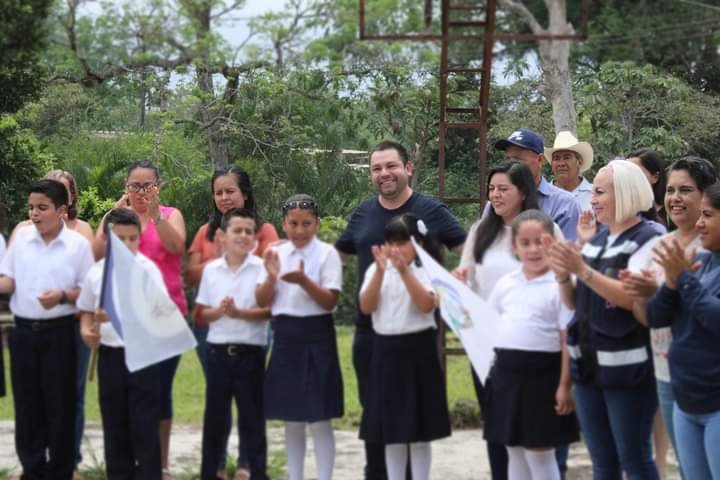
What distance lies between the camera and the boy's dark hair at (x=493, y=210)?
5688 mm

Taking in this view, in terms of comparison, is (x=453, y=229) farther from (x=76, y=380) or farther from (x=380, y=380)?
(x=76, y=380)

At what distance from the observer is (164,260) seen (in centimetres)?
632

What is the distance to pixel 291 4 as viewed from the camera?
110 ft

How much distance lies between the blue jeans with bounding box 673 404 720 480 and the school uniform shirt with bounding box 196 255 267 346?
6.95ft

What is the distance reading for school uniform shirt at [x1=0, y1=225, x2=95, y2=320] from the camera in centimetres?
609

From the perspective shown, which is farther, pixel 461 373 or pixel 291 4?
pixel 291 4

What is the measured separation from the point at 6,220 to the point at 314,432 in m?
3.26

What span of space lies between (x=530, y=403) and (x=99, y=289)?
2199 millimetres

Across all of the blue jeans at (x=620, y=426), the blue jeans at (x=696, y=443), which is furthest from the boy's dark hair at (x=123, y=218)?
the blue jeans at (x=696, y=443)

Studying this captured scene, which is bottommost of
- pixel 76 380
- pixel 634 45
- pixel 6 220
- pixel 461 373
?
pixel 461 373

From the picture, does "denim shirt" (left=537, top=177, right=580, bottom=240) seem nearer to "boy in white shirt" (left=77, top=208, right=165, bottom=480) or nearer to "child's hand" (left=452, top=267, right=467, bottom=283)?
"child's hand" (left=452, top=267, right=467, bottom=283)

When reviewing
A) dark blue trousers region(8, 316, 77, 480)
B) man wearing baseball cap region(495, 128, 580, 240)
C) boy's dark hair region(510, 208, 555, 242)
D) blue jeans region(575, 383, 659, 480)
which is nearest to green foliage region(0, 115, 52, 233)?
dark blue trousers region(8, 316, 77, 480)

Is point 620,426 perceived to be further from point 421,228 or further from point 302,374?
point 302,374

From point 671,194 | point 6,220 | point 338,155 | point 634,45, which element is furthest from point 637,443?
point 634,45
